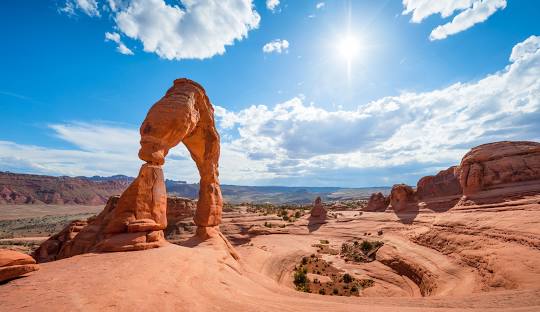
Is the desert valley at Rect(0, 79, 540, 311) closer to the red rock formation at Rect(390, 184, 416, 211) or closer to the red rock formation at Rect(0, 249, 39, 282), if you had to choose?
the red rock formation at Rect(0, 249, 39, 282)

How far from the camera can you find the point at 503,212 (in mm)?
16594

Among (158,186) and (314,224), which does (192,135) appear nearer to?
(158,186)

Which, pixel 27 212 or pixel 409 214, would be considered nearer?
pixel 409 214

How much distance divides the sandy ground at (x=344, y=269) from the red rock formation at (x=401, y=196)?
29.0 ft

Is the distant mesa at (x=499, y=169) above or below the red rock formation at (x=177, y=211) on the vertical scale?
above

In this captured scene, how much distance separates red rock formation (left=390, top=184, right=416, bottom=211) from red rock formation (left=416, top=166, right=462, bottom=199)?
3.99 ft

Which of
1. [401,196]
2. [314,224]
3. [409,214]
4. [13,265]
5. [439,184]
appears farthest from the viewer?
[314,224]

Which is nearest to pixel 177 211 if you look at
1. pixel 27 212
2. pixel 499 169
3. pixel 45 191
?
pixel 499 169

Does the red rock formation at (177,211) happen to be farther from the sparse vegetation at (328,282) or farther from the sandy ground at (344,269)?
the sparse vegetation at (328,282)

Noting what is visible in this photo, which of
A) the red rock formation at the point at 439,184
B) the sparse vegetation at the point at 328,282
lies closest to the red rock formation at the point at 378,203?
the red rock formation at the point at 439,184

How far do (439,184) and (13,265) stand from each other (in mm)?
39168

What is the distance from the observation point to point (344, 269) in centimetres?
2009

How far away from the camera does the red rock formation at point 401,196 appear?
1407 inches

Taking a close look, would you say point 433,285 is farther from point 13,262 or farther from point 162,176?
point 13,262
